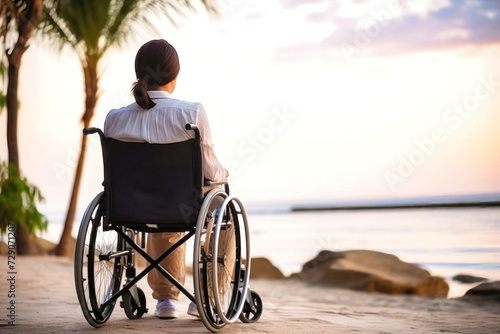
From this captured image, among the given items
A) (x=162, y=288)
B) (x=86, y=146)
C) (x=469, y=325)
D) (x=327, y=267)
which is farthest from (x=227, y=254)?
(x=86, y=146)

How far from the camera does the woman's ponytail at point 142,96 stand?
2.74 meters

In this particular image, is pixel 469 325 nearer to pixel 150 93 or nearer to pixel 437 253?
pixel 150 93

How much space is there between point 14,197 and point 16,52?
1369 mm

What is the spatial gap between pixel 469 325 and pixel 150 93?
6.24 feet

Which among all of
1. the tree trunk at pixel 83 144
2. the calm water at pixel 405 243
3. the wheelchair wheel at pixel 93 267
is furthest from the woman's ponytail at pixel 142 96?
the tree trunk at pixel 83 144

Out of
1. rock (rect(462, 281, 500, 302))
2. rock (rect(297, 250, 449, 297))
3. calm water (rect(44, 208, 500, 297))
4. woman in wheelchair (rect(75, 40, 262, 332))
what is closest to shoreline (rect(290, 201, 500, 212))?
calm water (rect(44, 208, 500, 297))

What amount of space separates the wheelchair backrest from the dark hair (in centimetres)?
29

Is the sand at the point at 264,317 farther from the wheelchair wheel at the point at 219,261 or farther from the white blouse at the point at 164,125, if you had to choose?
the white blouse at the point at 164,125

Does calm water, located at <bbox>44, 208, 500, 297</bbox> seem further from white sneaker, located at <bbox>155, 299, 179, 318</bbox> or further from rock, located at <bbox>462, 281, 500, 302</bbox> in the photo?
white sneaker, located at <bbox>155, 299, 179, 318</bbox>

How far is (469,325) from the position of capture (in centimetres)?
353

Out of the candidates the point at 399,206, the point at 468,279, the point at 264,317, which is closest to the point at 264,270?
the point at 468,279

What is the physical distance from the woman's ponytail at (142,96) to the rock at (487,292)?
3660 millimetres

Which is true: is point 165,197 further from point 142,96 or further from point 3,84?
point 3,84

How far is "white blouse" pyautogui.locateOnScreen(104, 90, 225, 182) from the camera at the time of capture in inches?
106
